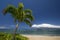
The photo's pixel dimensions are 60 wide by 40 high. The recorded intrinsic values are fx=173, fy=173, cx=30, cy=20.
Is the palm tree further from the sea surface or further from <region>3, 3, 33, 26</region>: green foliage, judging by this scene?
the sea surface

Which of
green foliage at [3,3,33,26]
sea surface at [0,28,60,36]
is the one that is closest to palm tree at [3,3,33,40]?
green foliage at [3,3,33,26]

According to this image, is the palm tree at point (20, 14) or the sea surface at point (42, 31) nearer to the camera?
the palm tree at point (20, 14)

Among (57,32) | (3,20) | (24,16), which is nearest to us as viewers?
(24,16)

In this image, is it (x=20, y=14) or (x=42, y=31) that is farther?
(x=42, y=31)

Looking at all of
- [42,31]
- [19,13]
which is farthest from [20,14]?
[42,31]

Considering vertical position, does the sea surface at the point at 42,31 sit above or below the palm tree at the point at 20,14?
below

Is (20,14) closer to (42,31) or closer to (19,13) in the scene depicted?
(19,13)

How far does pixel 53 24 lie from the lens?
1650 cm

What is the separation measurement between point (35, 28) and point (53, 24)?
5.77ft

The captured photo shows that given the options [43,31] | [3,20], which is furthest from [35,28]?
[3,20]

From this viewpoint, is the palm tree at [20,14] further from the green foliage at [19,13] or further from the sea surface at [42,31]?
the sea surface at [42,31]

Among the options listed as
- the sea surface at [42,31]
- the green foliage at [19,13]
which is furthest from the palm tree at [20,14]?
the sea surface at [42,31]

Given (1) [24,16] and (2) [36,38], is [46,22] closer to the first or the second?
(2) [36,38]

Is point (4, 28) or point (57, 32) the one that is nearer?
point (4, 28)
